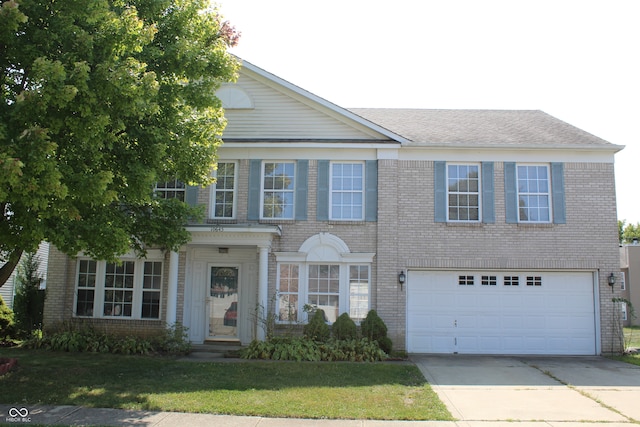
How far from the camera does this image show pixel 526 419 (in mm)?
8055

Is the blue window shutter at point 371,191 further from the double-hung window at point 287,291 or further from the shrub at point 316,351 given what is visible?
the shrub at point 316,351

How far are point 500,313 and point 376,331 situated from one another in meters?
3.57

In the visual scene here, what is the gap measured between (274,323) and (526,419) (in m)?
7.28

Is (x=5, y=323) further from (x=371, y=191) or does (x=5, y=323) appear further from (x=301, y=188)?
(x=371, y=191)

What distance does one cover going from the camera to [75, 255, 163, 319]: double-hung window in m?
14.6

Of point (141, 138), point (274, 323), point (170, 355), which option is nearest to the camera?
point (141, 138)

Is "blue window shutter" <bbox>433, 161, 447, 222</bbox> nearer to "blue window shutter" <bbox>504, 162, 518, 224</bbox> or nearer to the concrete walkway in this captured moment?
"blue window shutter" <bbox>504, 162, 518, 224</bbox>

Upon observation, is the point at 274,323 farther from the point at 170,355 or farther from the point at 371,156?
the point at 371,156

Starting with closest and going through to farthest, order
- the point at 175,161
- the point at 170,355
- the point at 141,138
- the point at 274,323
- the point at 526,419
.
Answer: the point at 526,419, the point at 141,138, the point at 175,161, the point at 170,355, the point at 274,323

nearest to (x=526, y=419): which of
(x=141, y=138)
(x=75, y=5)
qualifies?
(x=141, y=138)

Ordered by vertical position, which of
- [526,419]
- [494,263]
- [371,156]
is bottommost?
[526,419]

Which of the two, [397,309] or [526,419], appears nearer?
[526,419]

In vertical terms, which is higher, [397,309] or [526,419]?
[397,309]

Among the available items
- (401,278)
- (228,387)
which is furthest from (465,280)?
(228,387)
